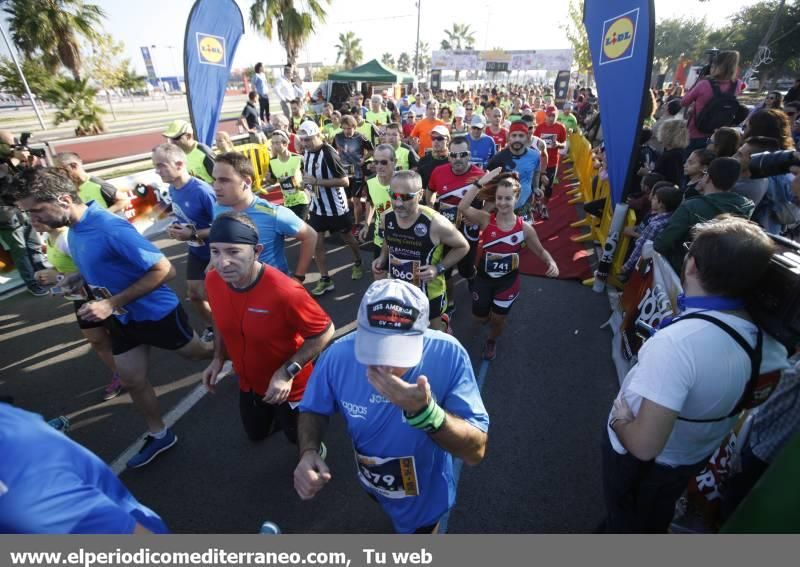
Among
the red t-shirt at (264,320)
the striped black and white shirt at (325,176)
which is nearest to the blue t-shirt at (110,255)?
the red t-shirt at (264,320)

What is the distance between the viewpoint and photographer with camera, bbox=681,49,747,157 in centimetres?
555

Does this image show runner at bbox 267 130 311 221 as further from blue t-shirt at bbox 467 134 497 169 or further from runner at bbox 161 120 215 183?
blue t-shirt at bbox 467 134 497 169

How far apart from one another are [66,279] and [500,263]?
376 centimetres

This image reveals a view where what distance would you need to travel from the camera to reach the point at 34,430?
1197mm

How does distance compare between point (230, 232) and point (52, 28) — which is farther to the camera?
point (52, 28)

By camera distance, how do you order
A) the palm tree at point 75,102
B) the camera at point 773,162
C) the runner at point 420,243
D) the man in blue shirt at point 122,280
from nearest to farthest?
the man in blue shirt at point 122,280, the camera at point 773,162, the runner at point 420,243, the palm tree at point 75,102

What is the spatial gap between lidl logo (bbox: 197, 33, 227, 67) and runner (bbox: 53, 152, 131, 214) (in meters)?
3.85

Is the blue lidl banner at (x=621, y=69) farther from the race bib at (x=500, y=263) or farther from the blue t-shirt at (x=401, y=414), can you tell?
the blue t-shirt at (x=401, y=414)

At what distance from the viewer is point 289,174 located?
20.4 ft

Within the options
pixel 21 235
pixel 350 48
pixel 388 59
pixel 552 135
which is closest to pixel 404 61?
pixel 388 59

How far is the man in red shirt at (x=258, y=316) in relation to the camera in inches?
93.0

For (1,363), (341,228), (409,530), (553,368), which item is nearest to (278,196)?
(341,228)

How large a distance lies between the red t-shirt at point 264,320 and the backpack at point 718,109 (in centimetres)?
677

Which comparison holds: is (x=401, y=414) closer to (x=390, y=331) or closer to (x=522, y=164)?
(x=390, y=331)
